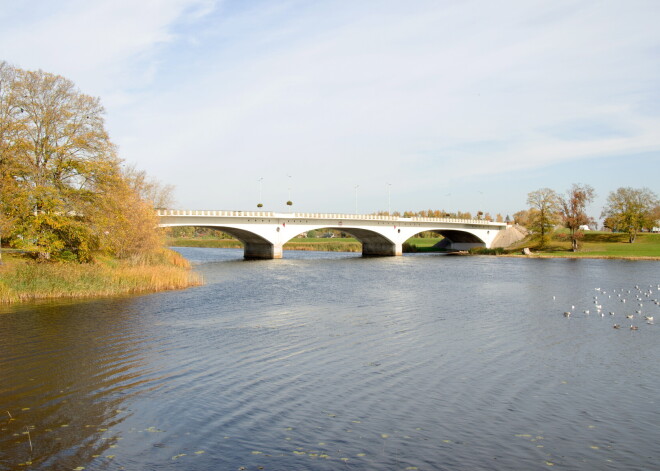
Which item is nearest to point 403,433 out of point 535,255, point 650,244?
point 535,255

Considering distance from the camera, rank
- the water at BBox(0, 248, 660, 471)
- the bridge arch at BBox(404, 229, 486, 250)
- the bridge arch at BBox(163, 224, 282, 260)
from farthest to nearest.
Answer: the bridge arch at BBox(404, 229, 486, 250) → the bridge arch at BBox(163, 224, 282, 260) → the water at BBox(0, 248, 660, 471)

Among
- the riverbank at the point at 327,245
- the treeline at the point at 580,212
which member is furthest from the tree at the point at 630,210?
the riverbank at the point at 327,245

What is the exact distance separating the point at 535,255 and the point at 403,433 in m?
94.7

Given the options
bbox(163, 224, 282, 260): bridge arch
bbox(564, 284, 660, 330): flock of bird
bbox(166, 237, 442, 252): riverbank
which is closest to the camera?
bbox(564, 284, 660, 330): flock of bird

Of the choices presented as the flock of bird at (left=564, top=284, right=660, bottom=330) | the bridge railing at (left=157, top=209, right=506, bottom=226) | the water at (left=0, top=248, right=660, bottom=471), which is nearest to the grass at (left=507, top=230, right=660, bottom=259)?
the bridge railing at (left=157, top=209, right=506, bottom=226)

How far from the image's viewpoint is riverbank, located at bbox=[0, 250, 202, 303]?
34.1 meters

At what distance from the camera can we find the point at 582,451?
1134 centimetres

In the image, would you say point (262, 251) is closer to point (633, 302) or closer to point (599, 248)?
point (599, 248)

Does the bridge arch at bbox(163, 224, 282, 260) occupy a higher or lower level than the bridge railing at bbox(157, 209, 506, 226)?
lower

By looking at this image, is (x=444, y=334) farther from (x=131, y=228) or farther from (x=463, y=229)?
(x=463, y=229)

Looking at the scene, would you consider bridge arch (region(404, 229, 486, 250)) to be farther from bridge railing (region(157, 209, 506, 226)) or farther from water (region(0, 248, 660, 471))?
water (region(0, 248, 660, 471))

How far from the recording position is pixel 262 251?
98.6 m

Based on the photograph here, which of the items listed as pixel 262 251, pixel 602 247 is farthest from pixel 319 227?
pixel 602 247

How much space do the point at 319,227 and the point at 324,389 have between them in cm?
8556
